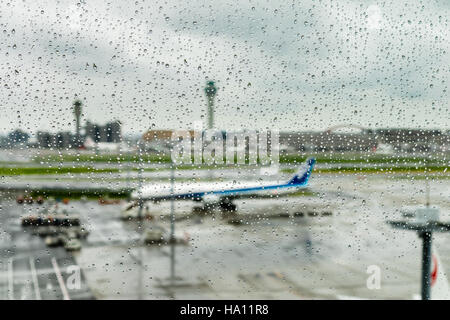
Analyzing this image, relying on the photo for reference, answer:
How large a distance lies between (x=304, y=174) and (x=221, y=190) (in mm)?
321

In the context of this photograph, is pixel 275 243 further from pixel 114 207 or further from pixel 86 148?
pixel 86 148

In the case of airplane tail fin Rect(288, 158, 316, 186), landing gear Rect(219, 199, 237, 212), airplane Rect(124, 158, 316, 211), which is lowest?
landing gear Rect(219, 199, 237, 212)

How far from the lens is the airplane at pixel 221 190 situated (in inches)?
49.8

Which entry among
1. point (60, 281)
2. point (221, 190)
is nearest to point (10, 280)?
point (60, 281)

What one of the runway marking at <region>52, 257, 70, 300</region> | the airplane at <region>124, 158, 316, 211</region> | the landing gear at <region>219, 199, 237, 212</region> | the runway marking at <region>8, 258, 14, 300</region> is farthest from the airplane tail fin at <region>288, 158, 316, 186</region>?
the runway marking at <region>8, 258, 14, 300</region>

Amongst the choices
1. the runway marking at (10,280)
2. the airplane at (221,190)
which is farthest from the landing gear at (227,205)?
the runway marking at (10,280)

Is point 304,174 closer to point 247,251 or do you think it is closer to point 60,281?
point 247,251

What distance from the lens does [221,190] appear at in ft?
4.26

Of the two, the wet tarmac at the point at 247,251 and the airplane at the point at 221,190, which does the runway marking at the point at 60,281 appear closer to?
the wet tarmac at the point at 247,251

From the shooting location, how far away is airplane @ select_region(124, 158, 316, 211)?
1264mm

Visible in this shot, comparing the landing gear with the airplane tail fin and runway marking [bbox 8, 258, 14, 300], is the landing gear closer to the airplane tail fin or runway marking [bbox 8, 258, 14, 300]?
the airplane tail fin

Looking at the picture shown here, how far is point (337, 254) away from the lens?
4.21ft
